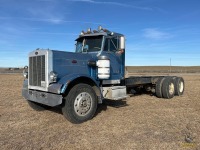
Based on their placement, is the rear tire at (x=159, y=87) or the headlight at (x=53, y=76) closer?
the headlight at (x=53, y=76)

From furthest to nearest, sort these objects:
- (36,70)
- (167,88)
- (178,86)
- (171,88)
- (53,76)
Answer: (178,86)
(171,88)
(167,88)
(36,70)
(53,76)

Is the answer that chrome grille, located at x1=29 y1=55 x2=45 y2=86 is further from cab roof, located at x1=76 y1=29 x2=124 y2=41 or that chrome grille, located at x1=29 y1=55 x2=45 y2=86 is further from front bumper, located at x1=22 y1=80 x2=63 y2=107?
cab roof, located at x1=76 y1=29 x2=124 y2=41

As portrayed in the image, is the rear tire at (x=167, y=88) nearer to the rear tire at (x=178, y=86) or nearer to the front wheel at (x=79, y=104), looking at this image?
the rear tire at (x=178, y=86)

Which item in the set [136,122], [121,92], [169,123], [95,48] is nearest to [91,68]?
[95,48]

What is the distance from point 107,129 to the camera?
6.13 meters

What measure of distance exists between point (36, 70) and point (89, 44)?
91.6 inches

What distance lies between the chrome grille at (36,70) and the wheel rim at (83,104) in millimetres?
1286

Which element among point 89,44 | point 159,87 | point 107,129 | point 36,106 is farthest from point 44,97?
point 159,87

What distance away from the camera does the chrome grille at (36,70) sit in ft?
23.0

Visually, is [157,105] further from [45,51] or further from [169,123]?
[45,51]

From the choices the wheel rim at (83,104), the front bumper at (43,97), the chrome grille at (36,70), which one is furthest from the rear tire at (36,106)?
the wheel rim at (83,104)

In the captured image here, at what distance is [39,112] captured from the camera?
8281 millimetres

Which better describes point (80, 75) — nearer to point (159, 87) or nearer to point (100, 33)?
point (100, 33)

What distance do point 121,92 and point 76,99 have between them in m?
2.22
